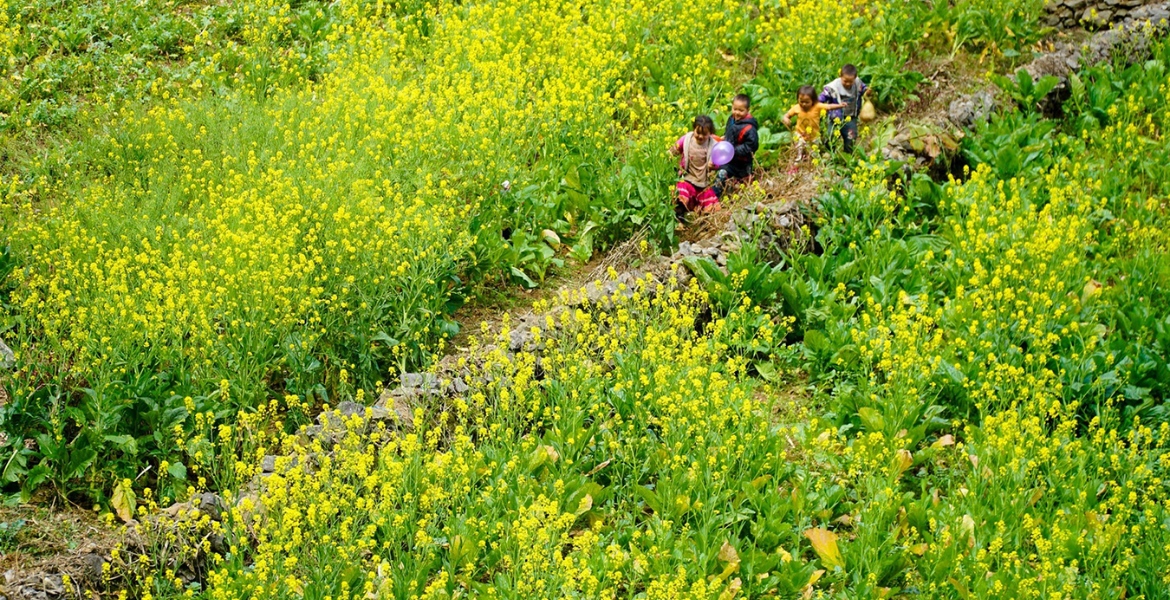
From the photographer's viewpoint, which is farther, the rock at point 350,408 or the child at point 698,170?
the child at point 698,170

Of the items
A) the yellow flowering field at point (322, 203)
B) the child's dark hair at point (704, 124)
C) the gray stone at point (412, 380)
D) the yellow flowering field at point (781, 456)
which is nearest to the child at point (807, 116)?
the child's dark hair at point (704, 124)

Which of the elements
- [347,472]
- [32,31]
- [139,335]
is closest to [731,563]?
[347,472]

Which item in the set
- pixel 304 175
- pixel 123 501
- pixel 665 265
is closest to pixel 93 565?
pixel 123 501

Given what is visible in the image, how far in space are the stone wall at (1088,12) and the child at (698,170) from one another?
4.67 meters

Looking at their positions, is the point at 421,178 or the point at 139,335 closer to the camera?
the point at 139,335

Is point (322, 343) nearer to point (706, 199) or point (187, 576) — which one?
point (187, 576)

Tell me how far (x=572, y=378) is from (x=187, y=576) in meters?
2.28

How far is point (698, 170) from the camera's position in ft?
29.4

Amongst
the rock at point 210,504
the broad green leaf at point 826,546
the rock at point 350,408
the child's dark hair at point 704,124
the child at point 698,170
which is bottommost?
the broad green leaf at point 826,546

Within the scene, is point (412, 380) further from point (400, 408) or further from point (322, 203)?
point (322, 203)

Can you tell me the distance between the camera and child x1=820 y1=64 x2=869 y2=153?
9.37m

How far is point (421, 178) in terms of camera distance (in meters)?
8.42

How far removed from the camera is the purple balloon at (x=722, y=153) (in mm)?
8875

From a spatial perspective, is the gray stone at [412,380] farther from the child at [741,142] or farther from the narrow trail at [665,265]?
the child at [741,142]
